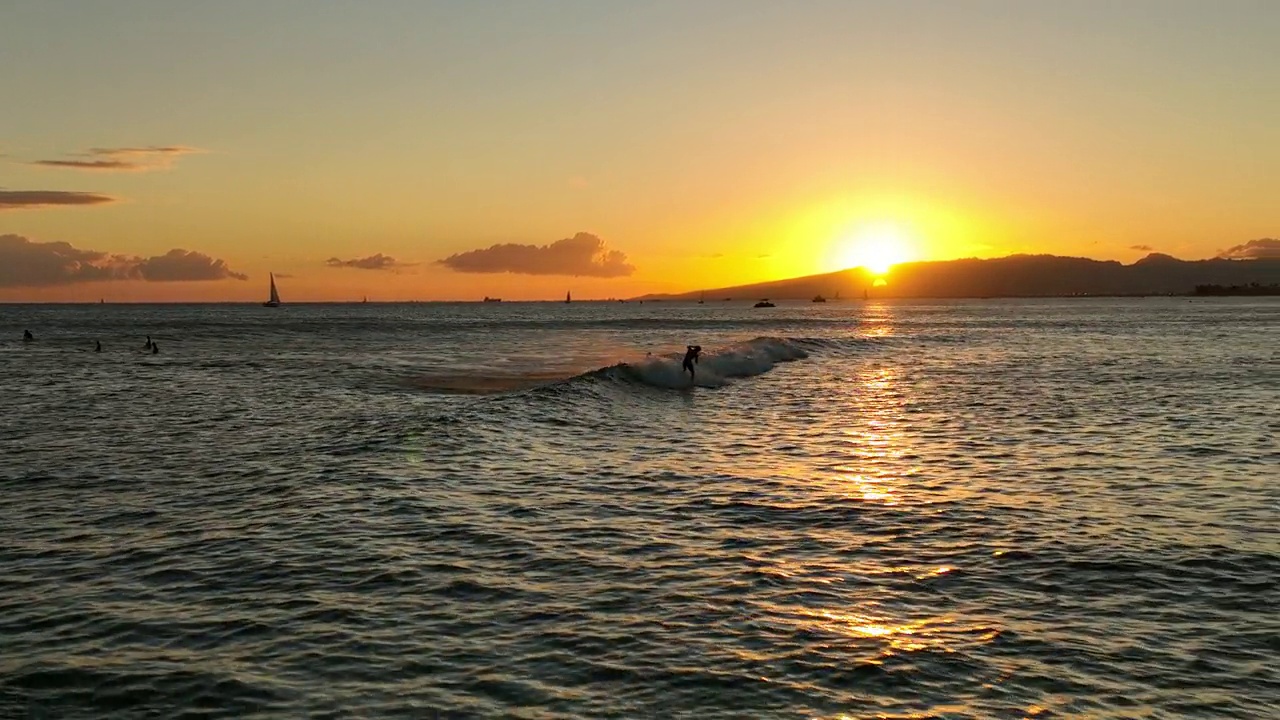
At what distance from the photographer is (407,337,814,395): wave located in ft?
144

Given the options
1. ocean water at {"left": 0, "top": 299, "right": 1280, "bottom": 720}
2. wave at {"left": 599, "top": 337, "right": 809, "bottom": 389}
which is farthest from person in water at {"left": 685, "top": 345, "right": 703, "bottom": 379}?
ocean water at {"left": 0, "top": 299, "right": 1280, "bottom": 720}

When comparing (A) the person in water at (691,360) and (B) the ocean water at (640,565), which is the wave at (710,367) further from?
(B) the ocean water at (640,565)

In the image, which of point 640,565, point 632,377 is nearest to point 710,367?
point 632,377

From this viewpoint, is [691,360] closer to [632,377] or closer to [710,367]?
[632,377]

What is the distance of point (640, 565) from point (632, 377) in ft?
104

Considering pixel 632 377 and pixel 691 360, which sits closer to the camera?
pixel 632 377

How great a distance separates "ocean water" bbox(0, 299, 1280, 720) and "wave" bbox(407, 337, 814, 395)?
11.1 metres

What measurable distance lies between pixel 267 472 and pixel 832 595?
1454 cm

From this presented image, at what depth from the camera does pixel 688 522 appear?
16641mm

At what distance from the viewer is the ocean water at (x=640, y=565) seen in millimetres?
9578

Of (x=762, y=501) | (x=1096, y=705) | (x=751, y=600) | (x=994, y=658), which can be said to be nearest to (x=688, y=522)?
(x=762, y=501)

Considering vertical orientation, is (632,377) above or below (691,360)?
below

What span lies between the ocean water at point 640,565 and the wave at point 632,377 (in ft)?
36.3

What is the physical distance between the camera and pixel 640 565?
45.6ft
